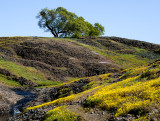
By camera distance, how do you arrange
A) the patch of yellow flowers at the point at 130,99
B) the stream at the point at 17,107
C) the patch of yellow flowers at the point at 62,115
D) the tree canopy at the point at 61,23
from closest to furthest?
the patch of yellow flowers at the point at 130,99 < the patch of yellow flowers at the point at 62,115 < the stream at the point at 17,107 < the tree canopy at the point at 61,23

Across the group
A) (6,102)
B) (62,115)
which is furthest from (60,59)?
(62,115)

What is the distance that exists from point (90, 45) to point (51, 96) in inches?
2098

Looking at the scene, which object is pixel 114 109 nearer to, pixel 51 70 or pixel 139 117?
pixel 139 117

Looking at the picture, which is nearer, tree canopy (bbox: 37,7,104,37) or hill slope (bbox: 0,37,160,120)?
hill slope (bbox: 0,37,160,120)

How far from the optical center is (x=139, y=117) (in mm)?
14062

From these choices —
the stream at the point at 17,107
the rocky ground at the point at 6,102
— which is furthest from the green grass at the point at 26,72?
the rocky ground at the point at 6,102

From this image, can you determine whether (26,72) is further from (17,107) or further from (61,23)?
(61,23)

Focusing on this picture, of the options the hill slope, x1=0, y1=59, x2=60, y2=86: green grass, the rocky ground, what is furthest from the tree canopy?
the rocky ground

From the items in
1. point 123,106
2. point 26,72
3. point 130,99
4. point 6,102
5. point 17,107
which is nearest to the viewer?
point 123,106

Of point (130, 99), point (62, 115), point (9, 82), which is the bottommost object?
point (9, 82)

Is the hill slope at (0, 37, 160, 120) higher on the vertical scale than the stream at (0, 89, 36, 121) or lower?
higher

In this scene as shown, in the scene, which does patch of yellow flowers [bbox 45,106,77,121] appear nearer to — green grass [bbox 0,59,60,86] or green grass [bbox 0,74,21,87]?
green grass [bbox 0,74,21,87]

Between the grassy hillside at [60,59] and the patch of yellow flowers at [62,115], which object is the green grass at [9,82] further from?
the patch of yellow flowers at [62,115]

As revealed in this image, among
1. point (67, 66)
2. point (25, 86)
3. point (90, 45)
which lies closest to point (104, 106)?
point (25, 86)
